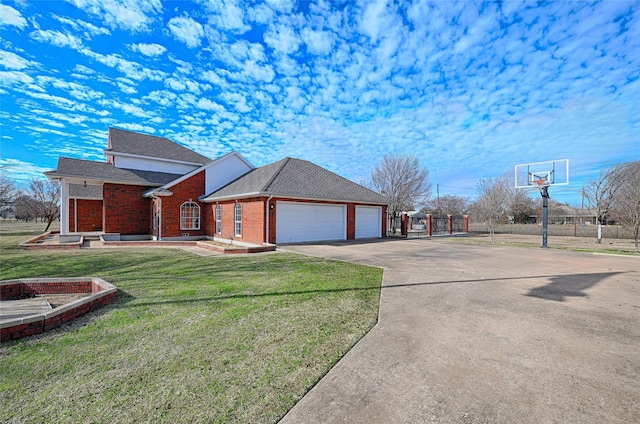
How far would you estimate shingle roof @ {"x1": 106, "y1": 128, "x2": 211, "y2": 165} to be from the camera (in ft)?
69.8

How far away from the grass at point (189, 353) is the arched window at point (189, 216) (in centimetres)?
1263

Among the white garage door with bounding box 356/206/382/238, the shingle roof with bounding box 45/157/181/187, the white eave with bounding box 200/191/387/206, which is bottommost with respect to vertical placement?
the white garage door with bounding box 356/206/382/238

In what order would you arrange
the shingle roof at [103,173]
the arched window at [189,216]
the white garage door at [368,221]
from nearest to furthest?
the shingle roof at [103,173] → the arched window at [189,216] → the white garage door at [368,221]

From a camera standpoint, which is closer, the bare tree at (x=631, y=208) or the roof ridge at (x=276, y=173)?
the roof ridge at (x=276, y=173)

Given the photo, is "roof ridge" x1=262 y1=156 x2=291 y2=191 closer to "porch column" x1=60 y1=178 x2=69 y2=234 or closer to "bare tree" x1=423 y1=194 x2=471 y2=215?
"porch column" x1=60 y1=178 x2=69 y2=234

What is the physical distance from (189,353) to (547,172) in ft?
71.0

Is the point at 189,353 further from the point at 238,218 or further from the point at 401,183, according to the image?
the point at 401,183

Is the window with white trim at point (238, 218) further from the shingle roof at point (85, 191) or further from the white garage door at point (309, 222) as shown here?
the shingle roof at point (85, 191)

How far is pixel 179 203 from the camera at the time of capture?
18281mm

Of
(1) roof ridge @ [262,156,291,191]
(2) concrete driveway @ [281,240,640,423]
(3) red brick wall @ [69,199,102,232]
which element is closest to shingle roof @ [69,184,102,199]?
(3) red brick wall @ [69,199,102,232]

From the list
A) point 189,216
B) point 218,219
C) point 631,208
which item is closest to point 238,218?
point 218,219

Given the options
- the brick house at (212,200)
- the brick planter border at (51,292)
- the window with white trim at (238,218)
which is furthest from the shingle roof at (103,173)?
the brick planter border at (51,292)

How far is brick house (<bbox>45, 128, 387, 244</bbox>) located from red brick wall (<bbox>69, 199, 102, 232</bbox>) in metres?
0.06

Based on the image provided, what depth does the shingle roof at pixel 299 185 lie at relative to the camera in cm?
1542
